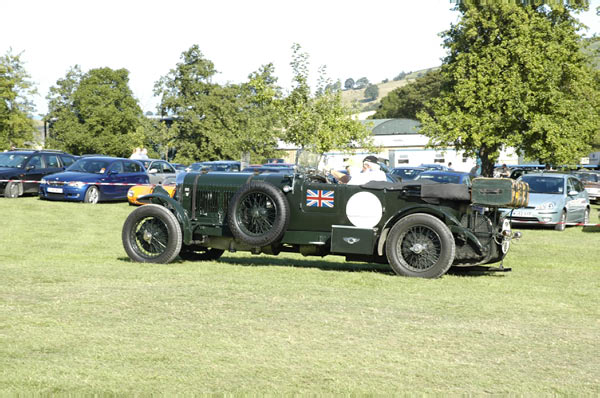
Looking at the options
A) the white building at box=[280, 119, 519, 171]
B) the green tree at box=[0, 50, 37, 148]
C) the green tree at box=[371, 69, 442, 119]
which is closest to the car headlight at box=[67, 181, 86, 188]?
the green tree at box=[0, 50, 37, 148]

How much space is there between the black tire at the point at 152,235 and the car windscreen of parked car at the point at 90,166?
1727 cm

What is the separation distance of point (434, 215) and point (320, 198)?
156 cm

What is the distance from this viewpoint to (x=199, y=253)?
12.3m

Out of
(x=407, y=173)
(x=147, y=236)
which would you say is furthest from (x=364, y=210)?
(x=407, y=173)

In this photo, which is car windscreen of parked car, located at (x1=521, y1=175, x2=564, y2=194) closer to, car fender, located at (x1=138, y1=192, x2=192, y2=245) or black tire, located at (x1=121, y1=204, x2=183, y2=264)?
car fender, located at (x1=138, y1=192, x2=192, y2=245)

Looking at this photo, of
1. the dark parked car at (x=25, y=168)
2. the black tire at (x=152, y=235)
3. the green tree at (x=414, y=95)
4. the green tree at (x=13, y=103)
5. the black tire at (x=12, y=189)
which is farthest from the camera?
the green tree at (x=414, y=95)

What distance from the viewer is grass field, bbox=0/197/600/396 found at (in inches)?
198

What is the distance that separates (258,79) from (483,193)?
118ft

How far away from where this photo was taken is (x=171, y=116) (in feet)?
259

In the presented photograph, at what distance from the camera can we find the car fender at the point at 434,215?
404 inches

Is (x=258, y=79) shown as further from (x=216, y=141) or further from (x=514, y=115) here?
(x=216, y=141)

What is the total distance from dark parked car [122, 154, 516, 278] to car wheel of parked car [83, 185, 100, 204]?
1607 centimetres

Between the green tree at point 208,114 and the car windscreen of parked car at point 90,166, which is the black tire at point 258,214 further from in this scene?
the green tree at point 208,114

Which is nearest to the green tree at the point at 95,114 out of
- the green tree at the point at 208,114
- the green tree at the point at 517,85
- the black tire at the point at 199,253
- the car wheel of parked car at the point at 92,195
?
the green tree at the point at 208,114
